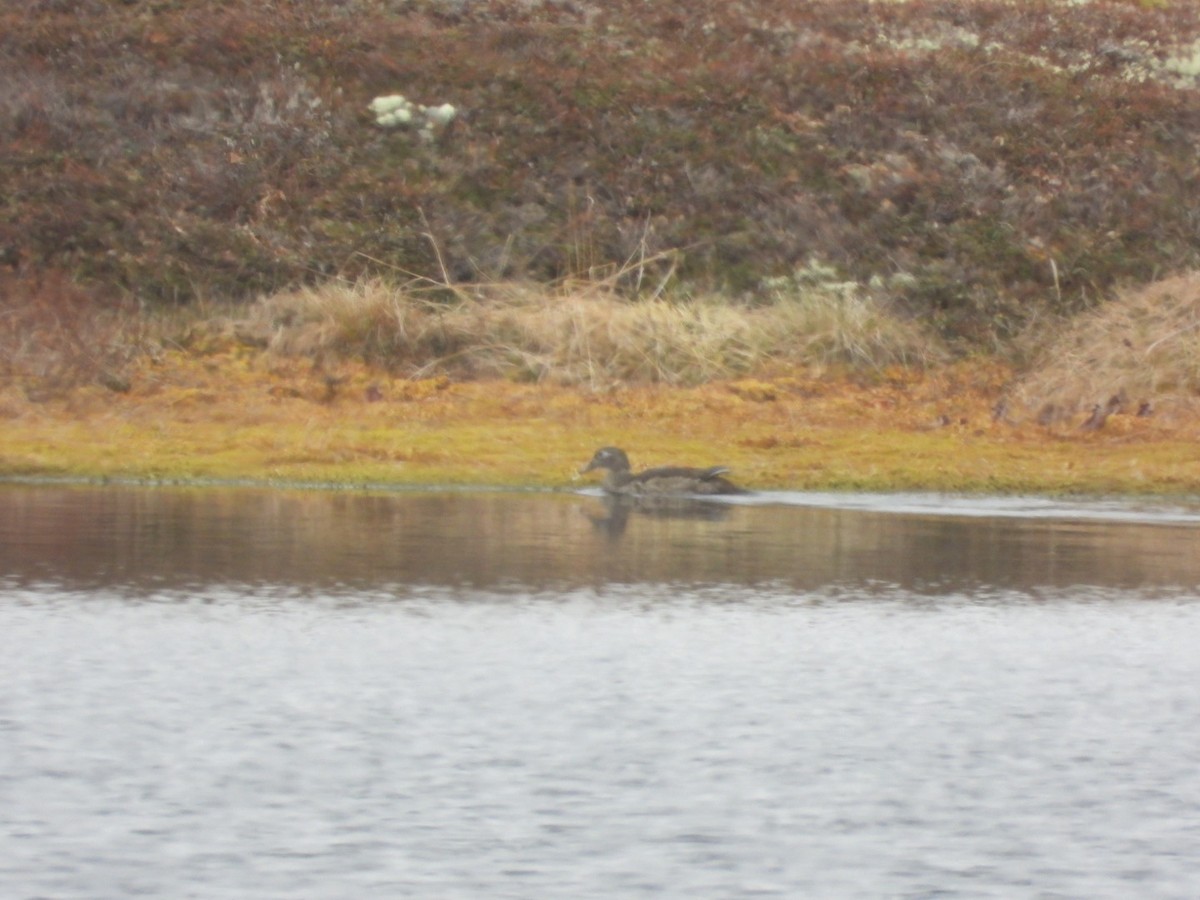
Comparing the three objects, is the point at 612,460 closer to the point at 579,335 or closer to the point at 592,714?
the point at 579,335

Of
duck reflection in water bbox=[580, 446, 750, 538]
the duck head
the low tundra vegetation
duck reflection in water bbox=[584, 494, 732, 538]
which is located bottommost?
duck reflection in water bbox=[584, 494, 732, 538]

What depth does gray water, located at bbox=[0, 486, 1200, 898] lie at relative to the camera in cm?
677

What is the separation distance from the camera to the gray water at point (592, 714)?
6.77 meters

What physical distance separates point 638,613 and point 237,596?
2.18 m

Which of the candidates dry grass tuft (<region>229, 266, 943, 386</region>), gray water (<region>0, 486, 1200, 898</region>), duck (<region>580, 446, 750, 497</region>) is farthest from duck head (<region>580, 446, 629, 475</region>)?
dry grass tuft (<region>229, 266, 943, 386</region>)

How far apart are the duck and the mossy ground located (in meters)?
0.95

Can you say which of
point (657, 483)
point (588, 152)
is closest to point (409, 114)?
point (588, 152)

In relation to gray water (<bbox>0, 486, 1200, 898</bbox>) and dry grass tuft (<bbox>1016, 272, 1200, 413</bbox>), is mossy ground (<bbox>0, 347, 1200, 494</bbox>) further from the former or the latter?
gray water (<bbox>0, 486, 1200, 898</bbox>)

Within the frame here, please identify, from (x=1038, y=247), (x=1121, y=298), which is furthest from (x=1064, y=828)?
(x=1038, y=247)

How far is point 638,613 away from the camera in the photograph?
11.9m

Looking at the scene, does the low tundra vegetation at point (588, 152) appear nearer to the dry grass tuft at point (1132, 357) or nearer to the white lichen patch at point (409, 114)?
the white lichen patch at point (409, 114)

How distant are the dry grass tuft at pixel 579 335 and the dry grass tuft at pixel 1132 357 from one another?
2.09m

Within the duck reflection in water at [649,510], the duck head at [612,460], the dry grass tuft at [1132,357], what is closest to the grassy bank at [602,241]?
the dry grass tuft at [1132,357]

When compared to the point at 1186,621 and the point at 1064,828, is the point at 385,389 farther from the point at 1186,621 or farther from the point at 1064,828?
the point at 1064,828
